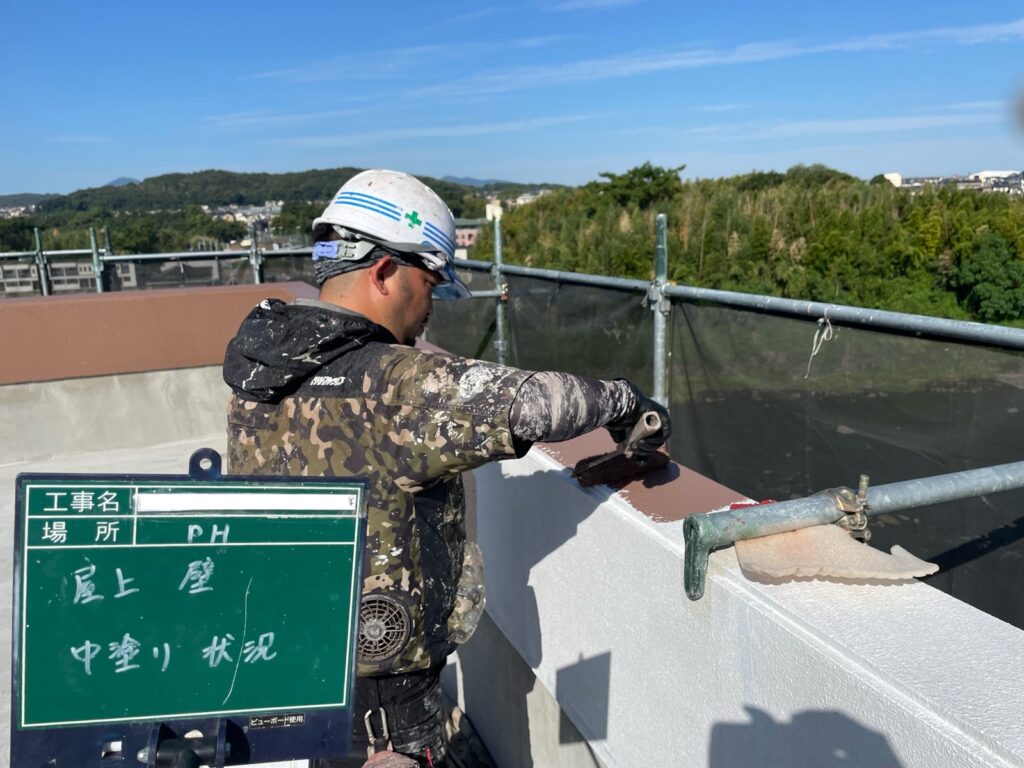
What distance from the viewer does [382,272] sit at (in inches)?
79.5

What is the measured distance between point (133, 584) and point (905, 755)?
1280 millimetres

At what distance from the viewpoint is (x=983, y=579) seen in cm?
243

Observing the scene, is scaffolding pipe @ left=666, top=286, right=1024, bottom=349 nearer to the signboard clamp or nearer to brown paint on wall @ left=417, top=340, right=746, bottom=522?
brown paint on wall @ left=417, top=340, right=746, bottom=522

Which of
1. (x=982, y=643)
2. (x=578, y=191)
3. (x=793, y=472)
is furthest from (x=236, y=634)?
(x=578, y=191)


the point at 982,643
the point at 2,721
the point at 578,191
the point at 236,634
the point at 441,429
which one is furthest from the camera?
the point at 578,191

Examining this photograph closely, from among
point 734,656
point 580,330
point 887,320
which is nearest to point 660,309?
point 580,330

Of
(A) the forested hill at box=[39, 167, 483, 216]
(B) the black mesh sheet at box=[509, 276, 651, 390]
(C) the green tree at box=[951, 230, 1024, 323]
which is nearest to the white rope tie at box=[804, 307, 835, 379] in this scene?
(B) the black mesh sheet at box=[509, 276, 651, 390]

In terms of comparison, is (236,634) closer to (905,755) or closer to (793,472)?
(905,755)

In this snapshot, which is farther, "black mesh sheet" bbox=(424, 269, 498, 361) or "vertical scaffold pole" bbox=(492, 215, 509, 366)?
"black mesh sheet" bbox=(424, 269, 498, 361)

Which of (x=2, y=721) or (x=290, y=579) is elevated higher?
(x=290, y=579)

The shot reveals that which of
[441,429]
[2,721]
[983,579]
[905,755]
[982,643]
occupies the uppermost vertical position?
[441,429]

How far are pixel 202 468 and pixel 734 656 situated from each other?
1099 mm

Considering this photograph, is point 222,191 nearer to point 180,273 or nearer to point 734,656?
point 180,273

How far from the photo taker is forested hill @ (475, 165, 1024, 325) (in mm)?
12109
